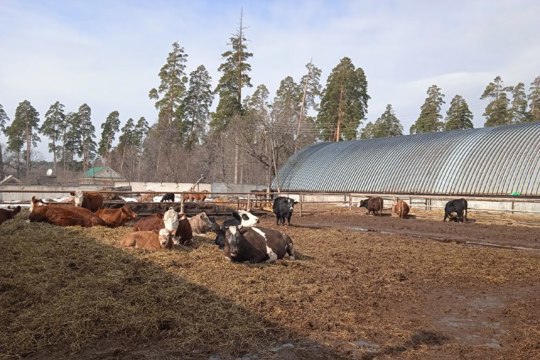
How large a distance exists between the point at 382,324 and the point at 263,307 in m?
1.63

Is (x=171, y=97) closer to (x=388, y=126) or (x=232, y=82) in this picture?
(x=232, y=82)

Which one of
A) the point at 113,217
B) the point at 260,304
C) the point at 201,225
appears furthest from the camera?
the point at 201,225

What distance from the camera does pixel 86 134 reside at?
301 feet

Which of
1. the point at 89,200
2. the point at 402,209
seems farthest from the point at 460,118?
the point at 89,200

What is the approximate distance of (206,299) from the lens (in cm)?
627

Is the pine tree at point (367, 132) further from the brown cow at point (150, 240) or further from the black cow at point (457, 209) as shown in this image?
the brown cow at point (150, 240)

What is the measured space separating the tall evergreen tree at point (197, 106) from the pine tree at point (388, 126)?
34.3 m

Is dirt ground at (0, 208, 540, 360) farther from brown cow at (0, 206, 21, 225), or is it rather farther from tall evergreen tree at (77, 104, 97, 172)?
tall evergreen tree at (77, 104, 97, 172)

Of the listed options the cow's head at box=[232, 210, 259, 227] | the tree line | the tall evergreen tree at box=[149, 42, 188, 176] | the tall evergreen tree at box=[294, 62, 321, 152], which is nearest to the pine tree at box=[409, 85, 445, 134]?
the tree line

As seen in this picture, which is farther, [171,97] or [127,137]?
[127,137]

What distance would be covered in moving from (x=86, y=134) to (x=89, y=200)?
82.4m

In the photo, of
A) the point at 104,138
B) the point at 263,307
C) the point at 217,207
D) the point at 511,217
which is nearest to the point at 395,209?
the point at 511,217

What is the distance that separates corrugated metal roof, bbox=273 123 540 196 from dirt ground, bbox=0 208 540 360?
18.3 meters

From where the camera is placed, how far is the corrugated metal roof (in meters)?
27.3
